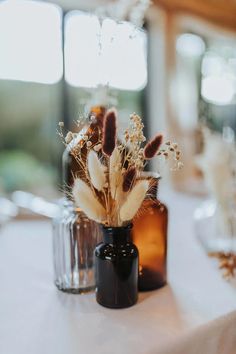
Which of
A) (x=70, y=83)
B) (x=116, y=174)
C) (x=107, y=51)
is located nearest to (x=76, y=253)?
(x=116, y=174)

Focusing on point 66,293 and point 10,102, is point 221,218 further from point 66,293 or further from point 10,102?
point 10,102

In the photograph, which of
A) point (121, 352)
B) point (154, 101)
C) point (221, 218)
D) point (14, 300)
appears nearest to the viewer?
point (121, 352)

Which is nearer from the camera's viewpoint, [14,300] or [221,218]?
[14,300]

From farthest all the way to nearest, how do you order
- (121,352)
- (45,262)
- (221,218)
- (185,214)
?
1. (185,214)
2. (221,218)
3. (45,262)
4. (121,352)

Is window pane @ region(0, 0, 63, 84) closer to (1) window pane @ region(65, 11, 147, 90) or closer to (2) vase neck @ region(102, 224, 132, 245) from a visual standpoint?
(1) window pane @ region(65, 11, 147, 90)

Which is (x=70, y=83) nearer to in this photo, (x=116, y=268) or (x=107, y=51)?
(x=107, y=51)

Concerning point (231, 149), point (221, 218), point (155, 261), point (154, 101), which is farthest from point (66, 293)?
point (154, 101)

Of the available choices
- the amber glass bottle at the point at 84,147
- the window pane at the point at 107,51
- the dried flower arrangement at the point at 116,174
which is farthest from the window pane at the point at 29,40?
the dried flower arrangement at the point at 116,174
